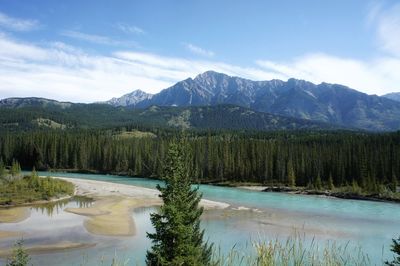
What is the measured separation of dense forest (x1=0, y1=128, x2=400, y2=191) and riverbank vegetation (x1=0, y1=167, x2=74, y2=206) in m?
25.2

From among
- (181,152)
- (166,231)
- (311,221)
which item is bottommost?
(311,221)

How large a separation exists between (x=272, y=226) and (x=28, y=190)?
44123 millimetres

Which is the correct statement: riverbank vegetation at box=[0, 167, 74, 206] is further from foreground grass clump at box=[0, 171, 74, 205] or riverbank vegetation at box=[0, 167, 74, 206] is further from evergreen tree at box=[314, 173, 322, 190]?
evergreen tree at box=[314, 173, 322, 190]

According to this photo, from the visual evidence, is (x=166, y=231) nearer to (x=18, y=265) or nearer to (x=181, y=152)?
(x=181, y=152)

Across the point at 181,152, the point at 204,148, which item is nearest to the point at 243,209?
the point at 181,152

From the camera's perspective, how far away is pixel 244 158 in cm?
12988

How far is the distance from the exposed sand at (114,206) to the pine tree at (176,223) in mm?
28354

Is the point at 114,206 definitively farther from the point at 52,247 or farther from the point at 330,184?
the point at 330,184

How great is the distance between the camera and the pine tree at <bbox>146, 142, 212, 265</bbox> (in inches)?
738

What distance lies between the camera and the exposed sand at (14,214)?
5371 centimetres

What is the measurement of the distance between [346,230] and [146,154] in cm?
10770

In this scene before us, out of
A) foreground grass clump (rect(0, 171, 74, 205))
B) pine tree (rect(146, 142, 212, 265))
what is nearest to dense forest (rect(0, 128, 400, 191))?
foreground grass clump (rect(0, 171, 74, 205))

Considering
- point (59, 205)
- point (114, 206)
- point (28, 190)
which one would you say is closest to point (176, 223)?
point (114, 206)

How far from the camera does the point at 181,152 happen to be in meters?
21.6
